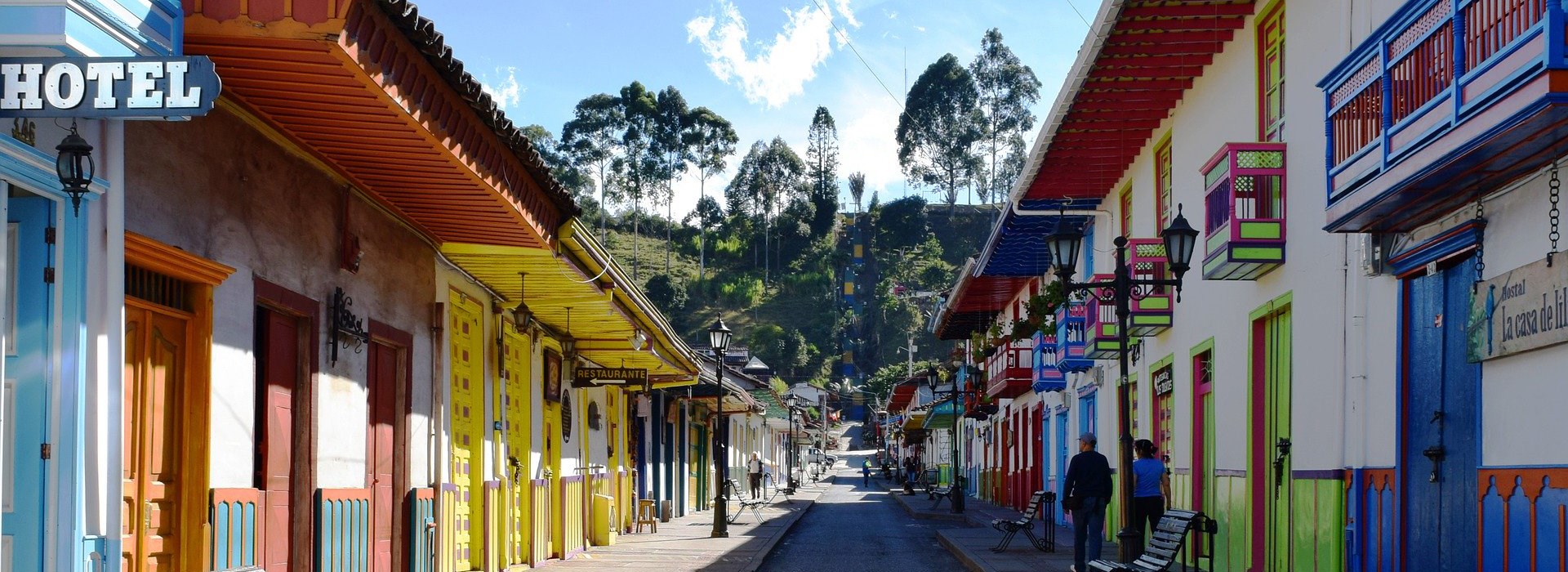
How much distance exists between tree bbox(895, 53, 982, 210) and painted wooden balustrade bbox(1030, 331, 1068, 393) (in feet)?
205

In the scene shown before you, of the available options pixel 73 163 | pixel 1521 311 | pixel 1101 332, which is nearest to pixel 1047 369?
pixel 1101 332

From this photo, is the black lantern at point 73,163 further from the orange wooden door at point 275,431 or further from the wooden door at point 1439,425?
the wooden door at point 1439,425

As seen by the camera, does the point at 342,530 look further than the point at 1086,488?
No

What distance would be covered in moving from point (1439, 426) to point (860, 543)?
14.0 meters

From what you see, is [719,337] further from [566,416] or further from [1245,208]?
[1245,208]

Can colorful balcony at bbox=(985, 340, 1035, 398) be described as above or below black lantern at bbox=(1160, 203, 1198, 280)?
below

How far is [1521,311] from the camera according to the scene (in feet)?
26.1

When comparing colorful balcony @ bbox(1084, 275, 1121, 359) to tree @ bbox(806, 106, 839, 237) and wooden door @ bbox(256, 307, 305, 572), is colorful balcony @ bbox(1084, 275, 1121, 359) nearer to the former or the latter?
wooden door @ bbox(256, 307, 305, 572)

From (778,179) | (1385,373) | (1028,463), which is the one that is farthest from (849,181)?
(1385,373)

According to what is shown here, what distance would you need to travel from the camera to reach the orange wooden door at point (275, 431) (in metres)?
9.16

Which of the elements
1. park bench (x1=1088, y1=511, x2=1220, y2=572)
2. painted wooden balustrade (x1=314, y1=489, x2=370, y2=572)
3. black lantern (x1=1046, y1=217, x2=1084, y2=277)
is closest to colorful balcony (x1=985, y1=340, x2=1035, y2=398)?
park bench (x1=1088, y1=511, x2=1220, y2=572)

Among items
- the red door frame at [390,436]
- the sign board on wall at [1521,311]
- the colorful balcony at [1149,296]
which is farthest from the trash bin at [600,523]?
the sign board on wall at [1521,311]

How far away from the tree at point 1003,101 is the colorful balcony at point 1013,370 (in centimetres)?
5454

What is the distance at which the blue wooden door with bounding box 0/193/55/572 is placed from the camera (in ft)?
20.6
